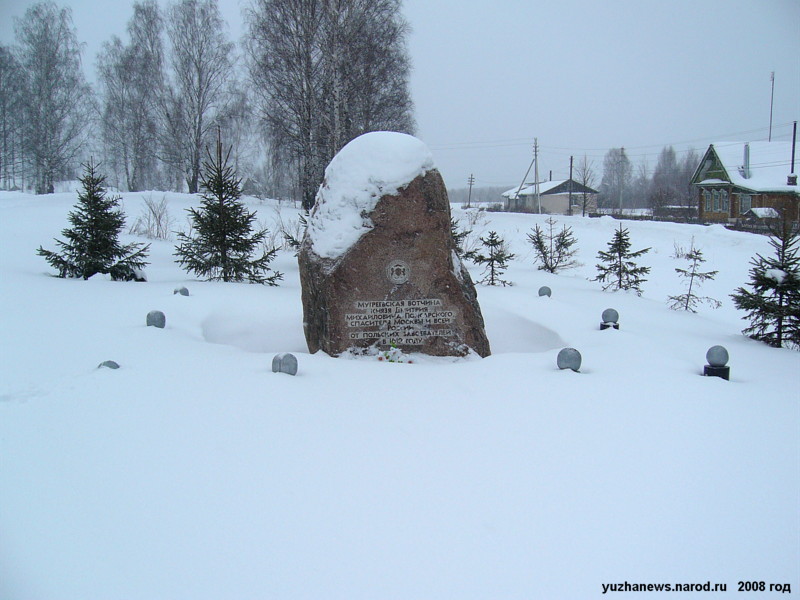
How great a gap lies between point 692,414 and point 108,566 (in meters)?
3.26

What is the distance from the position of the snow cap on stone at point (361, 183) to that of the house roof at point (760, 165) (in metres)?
25.0

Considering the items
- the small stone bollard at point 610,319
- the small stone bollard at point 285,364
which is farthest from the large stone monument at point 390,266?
the small stone bollard at point 610,319

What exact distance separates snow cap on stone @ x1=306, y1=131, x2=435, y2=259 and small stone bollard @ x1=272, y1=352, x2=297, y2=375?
130 cm

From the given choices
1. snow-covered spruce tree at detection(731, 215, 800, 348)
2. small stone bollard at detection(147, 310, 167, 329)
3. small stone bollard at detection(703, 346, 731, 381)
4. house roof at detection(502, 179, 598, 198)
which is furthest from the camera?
house roof at detection(502, 179, 598, 198)

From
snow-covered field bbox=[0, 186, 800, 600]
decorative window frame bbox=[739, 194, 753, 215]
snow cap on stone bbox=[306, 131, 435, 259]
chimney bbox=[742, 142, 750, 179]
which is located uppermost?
chimney bbox=[742, 142, 750, 179]

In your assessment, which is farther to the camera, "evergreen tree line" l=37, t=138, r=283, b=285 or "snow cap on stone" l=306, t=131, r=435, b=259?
"evergreen tree line" l=37, t=138, r=283, b=285

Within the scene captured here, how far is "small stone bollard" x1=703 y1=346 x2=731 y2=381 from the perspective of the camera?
4.02 meters

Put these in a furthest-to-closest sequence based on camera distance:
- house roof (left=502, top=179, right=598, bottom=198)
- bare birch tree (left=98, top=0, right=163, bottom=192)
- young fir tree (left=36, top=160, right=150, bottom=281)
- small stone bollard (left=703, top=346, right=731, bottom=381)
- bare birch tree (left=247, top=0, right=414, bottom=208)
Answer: house roof (left=502, top=179, right=598, bottom=198)
bare birch tree (left=98, top=0, right=163, bottom=192)
bare birch tree (left=247, top=0, right=414, bottom=208)
young fir tree (left=36, top=160, right=150, bottom=281)
small stone bollard (left=703, top=346, right=731, bottom=381)

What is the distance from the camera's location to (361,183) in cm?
495

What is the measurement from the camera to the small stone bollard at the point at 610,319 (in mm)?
5578

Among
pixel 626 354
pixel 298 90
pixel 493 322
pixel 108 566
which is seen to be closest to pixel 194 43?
pixel 298 90

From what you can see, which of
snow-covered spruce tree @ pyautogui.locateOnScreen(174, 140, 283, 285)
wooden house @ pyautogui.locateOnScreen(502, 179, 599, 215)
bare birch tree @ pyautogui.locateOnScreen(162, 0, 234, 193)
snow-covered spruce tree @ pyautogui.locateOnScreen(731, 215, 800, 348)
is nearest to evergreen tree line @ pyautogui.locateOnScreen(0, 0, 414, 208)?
bare birch tree @ pyautogui.locateOnScreen(162, 0, 234, 193)

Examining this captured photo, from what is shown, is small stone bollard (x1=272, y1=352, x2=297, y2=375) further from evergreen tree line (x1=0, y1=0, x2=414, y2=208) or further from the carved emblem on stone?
evergreen tree line (x1=0, y1=0, x2=414, y2=208)

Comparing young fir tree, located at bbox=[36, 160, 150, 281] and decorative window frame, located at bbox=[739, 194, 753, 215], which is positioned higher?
decorative window frame, located at bbox=[739, 194, 753, 215]
